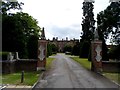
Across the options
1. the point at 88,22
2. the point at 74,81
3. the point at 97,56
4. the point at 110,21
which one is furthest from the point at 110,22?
the point at 88,22

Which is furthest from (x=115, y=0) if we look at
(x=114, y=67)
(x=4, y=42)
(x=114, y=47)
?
(x=4, y=42)

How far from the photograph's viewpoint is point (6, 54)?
3206cm

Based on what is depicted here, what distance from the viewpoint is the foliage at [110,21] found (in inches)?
1853

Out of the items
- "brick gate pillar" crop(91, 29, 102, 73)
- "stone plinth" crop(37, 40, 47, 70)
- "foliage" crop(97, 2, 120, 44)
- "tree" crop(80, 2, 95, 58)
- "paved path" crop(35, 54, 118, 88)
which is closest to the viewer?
"paved path" crop(35, 54, 118, 88)

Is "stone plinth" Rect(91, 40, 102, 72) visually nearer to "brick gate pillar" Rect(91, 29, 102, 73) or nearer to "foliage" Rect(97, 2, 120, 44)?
"brick gate pillar" Rect(91, 29, 102, 73)

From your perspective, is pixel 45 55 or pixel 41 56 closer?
pixel 41 56

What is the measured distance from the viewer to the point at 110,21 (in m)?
47.4

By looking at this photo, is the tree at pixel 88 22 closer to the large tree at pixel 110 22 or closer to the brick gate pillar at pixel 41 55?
the large tree at pixel 110 22

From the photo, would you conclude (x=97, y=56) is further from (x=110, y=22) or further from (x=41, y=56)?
(x=110, y=22)

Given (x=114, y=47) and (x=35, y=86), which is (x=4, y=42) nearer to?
(x=114, y=47)

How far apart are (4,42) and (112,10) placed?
1638cm

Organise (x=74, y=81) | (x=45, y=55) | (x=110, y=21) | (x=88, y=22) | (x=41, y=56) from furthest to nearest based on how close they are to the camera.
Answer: (x=88, y=22), (x=110, y=21), (x=45, y=55), (x=41, y=56), (x=74, y=81)

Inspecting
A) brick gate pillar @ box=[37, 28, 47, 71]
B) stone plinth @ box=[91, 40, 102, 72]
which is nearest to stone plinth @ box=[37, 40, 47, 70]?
brick gate pillar @ box=[37, 28, 47, 71]

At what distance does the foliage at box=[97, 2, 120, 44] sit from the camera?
4706 centimetres
